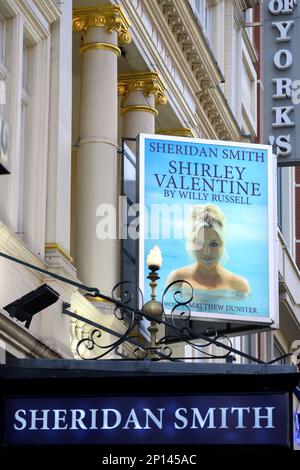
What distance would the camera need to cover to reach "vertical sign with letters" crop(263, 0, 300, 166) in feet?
104

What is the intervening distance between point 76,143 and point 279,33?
471 inches

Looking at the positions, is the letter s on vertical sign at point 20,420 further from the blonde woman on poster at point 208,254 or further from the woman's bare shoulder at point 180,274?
the blonde woman on poster at point 208,254

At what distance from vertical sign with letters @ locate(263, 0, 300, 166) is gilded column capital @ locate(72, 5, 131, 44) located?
1015cm

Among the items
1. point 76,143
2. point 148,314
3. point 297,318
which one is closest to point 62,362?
point 148,314

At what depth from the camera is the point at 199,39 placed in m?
27.0

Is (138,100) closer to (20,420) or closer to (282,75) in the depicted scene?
(282,75)

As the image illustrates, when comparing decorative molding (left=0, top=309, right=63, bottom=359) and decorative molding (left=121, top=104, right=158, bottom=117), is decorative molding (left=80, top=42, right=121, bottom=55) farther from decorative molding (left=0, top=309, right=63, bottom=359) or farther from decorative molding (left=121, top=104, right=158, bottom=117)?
decorative molding (left=0, top=309, right=63, bottom=359)

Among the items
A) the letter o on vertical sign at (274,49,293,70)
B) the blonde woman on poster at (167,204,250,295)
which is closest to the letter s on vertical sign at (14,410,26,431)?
the blonde woman on poster at (167,204,250,295)

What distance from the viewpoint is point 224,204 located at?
23047 millimetres

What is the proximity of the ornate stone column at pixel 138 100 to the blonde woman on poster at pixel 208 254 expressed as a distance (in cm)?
226

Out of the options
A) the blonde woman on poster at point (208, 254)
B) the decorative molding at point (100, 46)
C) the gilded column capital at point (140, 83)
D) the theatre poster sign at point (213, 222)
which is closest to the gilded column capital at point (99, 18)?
the decorative molding at point (100, 46)

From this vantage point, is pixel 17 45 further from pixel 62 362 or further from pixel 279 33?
pixel 279 33

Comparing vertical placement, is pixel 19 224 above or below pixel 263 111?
below

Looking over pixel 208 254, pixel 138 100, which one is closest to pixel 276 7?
pixel 138 100
